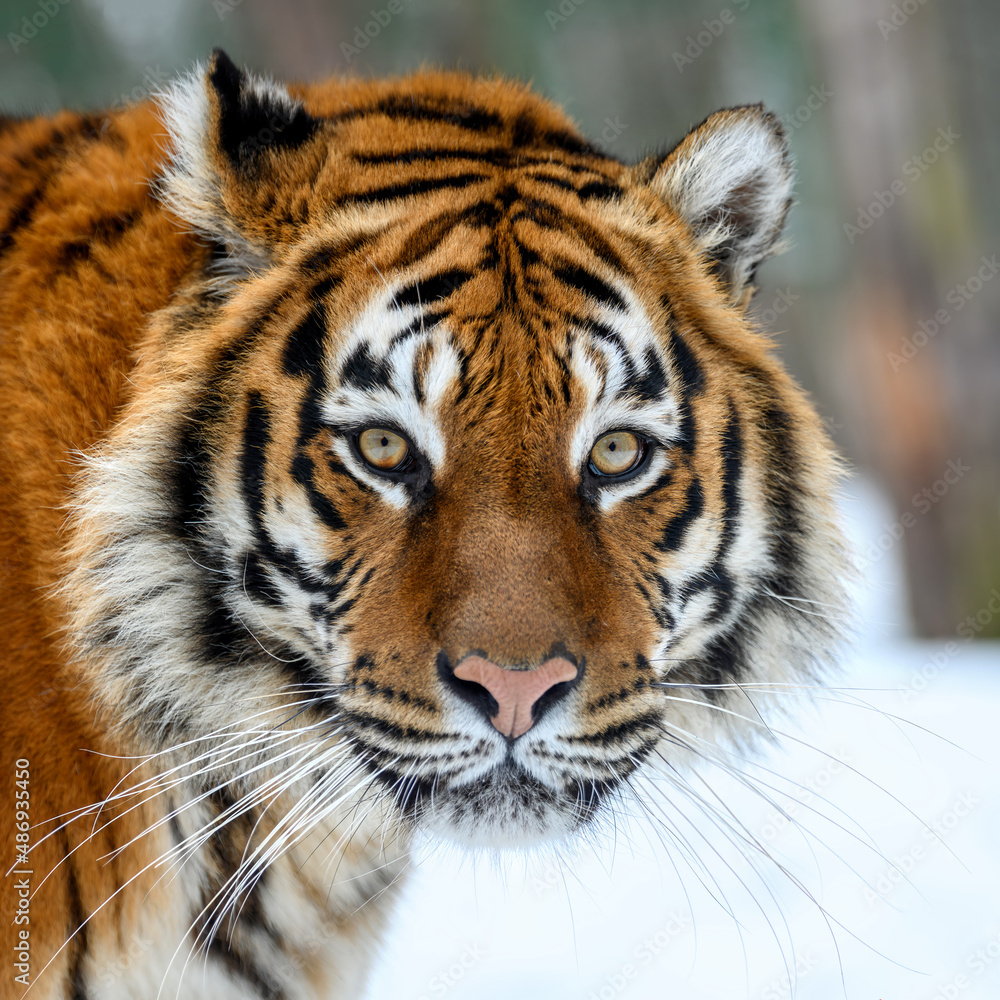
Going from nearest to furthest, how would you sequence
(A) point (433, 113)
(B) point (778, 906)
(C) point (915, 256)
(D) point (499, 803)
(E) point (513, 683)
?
(E) point (513, 683), (D) point (499, 803), (A) point (433, 113), (B) point (778, 906), (C) point (915, 256)

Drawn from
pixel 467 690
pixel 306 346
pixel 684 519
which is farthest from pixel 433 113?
pixel 467 690

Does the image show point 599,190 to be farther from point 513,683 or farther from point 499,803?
point 499,803

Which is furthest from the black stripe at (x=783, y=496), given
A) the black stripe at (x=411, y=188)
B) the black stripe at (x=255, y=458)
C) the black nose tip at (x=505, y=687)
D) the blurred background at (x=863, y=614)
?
the black stripe at (x=255, y=458)

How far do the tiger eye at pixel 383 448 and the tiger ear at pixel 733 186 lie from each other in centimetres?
81

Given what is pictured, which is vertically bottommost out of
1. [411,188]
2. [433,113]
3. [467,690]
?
[467,690]

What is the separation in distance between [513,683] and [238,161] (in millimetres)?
1087

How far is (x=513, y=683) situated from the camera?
151cm

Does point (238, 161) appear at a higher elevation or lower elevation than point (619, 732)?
higher

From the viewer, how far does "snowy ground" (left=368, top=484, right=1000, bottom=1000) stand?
8.47ft

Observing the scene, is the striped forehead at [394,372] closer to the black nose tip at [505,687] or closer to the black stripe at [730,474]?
the black nose tip at [505,687]

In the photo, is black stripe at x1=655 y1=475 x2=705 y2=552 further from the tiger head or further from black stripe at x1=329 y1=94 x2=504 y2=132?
black stripe at x1=329 y1=94 x2=504 y2=132

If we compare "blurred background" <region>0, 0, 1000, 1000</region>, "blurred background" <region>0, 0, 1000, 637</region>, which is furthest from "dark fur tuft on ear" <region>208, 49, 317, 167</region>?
"blurred background" <region>0, 0, 1000, 637</region>

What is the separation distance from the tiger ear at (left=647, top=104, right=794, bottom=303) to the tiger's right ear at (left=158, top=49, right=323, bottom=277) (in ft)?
2.47

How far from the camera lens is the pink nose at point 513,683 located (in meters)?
1.51
